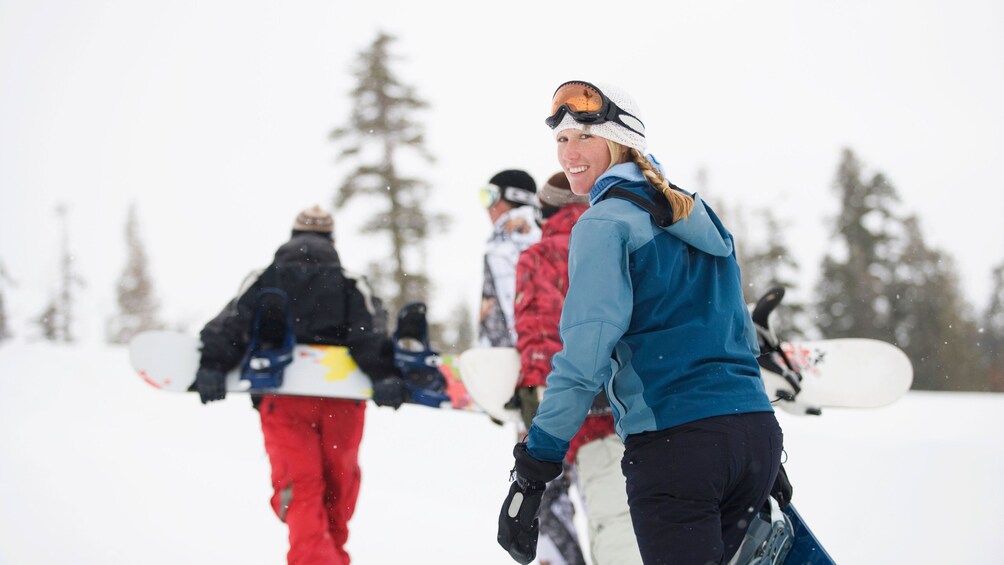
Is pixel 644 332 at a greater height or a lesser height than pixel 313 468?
greater

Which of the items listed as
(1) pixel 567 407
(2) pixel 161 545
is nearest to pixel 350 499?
(2) pixel 161 545

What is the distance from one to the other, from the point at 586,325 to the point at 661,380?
0.27m

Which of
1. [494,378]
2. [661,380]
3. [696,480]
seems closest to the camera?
[696,480]

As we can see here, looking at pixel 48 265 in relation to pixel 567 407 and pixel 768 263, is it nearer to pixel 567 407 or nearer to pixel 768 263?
pixel 768 263

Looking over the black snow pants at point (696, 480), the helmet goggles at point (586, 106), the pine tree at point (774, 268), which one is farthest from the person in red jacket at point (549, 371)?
the pine tree at point (774, 268)

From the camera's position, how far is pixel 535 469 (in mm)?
2092

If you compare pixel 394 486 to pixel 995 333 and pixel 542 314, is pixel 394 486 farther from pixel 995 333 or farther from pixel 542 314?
pixel 995 333

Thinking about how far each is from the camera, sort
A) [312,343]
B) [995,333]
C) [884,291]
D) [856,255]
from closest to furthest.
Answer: [312,343] < [884,291] < [856,255] < [995,333]

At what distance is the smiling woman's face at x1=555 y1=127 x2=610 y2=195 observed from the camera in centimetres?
243

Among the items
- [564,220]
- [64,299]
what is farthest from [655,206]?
[64,299]

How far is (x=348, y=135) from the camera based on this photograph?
22312 mm

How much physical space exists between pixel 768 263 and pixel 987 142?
101 m

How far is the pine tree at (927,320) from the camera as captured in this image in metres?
32.5

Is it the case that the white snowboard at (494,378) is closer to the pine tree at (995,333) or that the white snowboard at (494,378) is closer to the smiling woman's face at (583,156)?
the smiling woman's face at (583,156)
